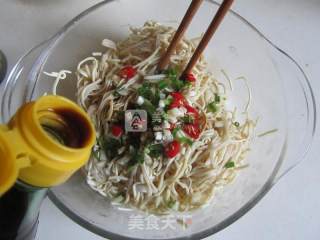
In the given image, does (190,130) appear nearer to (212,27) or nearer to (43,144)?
(212,27)

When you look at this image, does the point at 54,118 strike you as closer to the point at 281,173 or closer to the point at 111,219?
the point at 111,219

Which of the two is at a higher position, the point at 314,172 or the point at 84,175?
the point at 314,172

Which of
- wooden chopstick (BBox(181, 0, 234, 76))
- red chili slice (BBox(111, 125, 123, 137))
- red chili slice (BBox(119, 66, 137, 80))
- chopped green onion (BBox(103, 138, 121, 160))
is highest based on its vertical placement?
wooden chopstick (BBox(181, 0, 234, 76))

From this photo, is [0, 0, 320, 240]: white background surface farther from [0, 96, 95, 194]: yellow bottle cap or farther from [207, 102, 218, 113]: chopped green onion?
[0, 96, 95, 194]: yellow bottle cap

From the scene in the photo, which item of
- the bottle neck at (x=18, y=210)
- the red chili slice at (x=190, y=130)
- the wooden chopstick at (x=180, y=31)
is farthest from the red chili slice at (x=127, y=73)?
the bottle neck at (x=18, y=210)

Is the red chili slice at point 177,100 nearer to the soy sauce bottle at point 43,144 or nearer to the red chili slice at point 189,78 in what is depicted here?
the red chili slice at point 189,78

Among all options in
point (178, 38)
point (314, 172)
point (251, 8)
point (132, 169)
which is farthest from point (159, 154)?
point (251, 8)

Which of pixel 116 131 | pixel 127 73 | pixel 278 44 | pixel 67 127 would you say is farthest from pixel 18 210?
pixel 278 44

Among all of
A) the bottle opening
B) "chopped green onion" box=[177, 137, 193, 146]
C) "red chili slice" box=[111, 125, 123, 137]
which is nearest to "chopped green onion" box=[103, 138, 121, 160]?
"red chili slice" box=[111, 125, 123, 137]

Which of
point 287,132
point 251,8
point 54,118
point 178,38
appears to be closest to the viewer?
point 54,118
